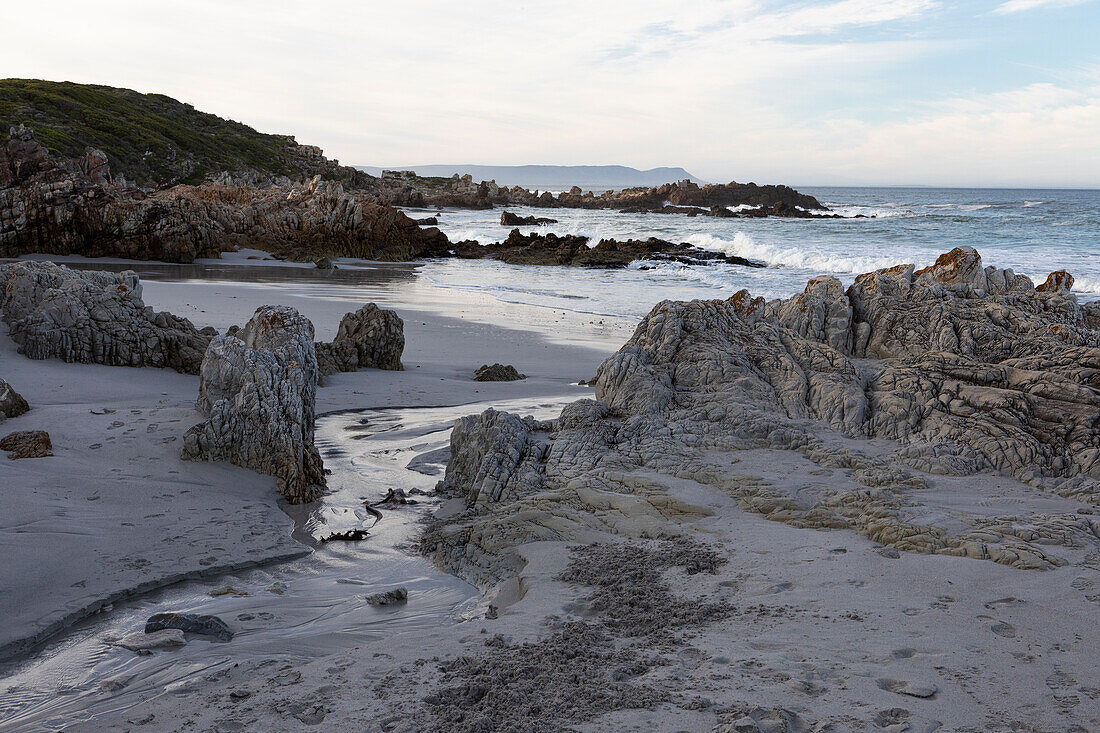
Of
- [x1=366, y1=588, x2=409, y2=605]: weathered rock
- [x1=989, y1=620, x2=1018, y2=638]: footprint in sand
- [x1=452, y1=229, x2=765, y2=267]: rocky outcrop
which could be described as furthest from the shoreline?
[x1=452, y1=229, x2=765, y2=267]: rocky outcrop

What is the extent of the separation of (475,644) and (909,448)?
3471 millimetres

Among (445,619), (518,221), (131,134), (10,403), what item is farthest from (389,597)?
(131,134)

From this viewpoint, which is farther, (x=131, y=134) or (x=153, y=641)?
A: (x=131, y=134)

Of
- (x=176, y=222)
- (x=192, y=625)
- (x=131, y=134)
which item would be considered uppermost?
(x=131, y=134)

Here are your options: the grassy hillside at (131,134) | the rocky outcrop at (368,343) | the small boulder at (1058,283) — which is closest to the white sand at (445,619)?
the rocky outcrop at (368,343)

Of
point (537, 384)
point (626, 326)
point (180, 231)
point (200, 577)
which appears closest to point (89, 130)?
point (180, 231)

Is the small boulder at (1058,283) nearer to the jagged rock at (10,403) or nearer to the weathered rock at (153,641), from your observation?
the weathered rock at (153,641)

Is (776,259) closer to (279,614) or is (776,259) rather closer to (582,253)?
(582,253)

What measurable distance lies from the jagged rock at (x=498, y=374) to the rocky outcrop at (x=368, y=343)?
42.6 inches

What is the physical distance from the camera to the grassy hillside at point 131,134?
48594 mm

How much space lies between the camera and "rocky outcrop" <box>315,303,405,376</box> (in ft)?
31.4

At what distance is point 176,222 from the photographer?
23.9 m

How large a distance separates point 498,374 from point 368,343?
1.70 meters

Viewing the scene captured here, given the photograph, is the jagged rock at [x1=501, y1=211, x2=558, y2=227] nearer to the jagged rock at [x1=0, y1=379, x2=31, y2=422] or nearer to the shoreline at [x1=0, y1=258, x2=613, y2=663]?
the shoreline at [x1=0, y1=258, x2=613, y2=663]
